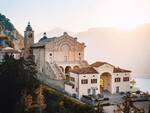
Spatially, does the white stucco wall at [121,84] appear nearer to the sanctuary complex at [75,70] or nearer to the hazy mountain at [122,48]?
the sanctuary complex at [75,70]

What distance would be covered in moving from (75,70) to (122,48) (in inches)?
3975

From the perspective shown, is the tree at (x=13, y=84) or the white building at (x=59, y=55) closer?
the tree at (x=13, y=84)

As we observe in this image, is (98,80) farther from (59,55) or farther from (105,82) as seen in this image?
(59,55)

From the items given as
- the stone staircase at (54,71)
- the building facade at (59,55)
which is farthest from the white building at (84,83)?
the building facade at (59,55)

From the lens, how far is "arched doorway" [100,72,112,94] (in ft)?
131

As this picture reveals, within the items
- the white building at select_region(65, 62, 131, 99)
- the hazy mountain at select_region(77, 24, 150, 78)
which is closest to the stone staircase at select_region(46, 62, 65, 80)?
the white building at select_region(65, 62, 131, 99)

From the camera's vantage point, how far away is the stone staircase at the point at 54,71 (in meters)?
40.3

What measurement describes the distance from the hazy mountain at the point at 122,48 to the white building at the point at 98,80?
63.1m

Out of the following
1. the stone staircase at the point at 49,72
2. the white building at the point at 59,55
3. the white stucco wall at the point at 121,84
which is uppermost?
the white building at the point at 59,55

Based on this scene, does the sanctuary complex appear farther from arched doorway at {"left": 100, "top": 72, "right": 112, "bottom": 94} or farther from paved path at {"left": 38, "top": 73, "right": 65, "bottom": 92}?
paved path at {"left": 38, "top": 73, "right": 65, "bottom": 92}

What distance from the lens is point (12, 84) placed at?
95.5 ft

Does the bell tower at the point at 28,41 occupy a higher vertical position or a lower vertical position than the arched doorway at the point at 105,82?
higher

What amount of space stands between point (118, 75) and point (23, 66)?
14703mm

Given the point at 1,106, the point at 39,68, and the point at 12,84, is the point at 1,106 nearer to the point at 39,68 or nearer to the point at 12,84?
the point at 12,84
